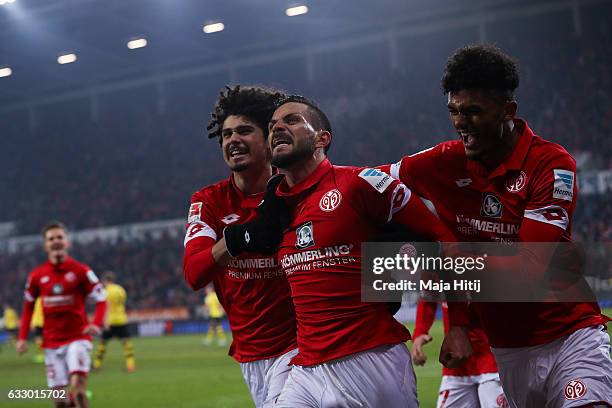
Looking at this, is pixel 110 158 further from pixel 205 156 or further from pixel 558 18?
pixel 558 18

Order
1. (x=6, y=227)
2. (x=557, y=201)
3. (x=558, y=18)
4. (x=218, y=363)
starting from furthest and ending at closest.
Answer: (x=6, y=227), (x=558, y=18), (x=218, y=363), (x=557, y=201)

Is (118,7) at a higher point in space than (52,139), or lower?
higher

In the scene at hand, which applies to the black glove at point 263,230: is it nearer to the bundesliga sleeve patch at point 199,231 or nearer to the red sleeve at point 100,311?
the bundesliga sleeve patch at point 199,231

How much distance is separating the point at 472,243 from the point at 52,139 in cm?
4246

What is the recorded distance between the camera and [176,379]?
15.4 m

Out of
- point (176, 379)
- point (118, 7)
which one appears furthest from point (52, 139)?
point (176, 379)

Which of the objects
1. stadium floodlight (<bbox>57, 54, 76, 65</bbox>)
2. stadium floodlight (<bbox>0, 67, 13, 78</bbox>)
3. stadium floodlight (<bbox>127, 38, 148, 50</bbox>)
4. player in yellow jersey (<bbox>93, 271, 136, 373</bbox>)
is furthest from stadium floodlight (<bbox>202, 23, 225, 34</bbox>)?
player in yellow jersey (<bbox>93, 271, 136, 373</bbox>)

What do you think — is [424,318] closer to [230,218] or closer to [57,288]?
[230,218]

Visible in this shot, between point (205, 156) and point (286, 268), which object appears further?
point (205, 156)

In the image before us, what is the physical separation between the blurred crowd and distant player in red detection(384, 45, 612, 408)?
20.0 metres

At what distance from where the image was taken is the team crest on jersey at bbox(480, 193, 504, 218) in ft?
12.8

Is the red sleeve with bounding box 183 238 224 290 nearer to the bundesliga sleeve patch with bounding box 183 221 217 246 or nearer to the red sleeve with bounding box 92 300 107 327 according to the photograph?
the bundesliga sleeve patch with bounding box 183 221 217 246

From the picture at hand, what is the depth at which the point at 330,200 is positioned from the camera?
3.88 metres

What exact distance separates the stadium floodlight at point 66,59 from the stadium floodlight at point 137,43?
289 cm
